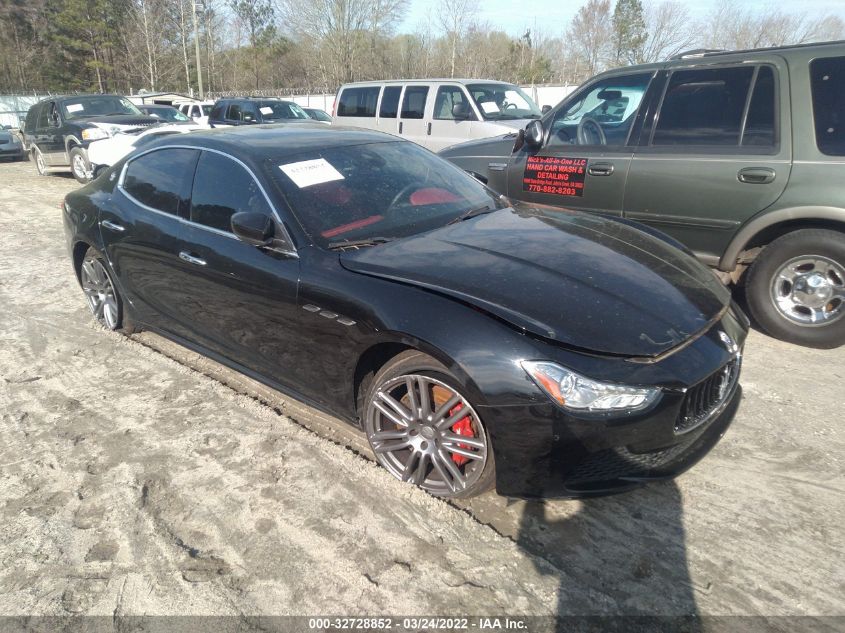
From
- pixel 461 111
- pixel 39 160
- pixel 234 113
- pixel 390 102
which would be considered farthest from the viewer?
pixel 234 113

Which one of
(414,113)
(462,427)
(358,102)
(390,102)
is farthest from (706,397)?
(358,102)

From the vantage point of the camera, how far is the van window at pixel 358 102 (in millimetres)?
11461

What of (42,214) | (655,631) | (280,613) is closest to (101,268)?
(280,613)

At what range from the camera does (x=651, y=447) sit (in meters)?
2.40

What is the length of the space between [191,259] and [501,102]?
824 centimetres

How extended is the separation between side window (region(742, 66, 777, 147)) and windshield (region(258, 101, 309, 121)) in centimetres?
1219

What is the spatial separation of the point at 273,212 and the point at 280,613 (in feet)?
6.24

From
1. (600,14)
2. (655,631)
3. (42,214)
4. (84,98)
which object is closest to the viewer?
(655,631)

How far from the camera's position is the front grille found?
2.44 m

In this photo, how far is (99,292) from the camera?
4.83 m

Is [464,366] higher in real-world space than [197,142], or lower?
lower

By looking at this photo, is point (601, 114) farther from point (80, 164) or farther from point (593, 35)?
point (593, 35)

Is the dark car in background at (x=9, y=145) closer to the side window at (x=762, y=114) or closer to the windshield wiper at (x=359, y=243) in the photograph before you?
the windshield wiper at (x=359, y=243)

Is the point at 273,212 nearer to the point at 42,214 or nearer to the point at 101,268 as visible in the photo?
the point at 101,268
